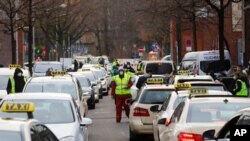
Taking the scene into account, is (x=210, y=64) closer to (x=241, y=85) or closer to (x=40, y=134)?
(x=241, y=85)

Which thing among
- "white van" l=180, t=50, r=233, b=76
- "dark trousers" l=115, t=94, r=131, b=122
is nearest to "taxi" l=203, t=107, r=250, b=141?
"dark trousers" l=115, t=94, r=131, b=122

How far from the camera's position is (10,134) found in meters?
→ 8.66

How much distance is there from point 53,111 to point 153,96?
5417mm

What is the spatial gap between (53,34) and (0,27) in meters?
10.9

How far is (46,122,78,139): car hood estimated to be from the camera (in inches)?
521

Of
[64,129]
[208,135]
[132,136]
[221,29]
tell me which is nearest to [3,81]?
[132,136]

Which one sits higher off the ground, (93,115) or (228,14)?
(228,14)

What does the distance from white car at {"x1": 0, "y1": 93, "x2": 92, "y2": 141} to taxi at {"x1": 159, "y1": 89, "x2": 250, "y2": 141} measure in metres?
1.64

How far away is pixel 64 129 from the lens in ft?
44.5

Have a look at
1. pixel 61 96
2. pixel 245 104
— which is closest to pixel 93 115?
pixel 61 96

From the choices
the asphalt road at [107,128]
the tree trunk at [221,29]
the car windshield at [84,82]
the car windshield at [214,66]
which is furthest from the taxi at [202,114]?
the car windshield at [214,66]

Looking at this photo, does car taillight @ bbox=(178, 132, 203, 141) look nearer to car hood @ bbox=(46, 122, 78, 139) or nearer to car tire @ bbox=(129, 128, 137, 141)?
car hood @ bbox=(46, 122, 78, 139)

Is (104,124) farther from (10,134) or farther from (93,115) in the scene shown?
(10,134)

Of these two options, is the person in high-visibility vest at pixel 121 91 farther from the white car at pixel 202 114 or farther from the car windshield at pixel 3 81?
the white car at pixel 202 114
